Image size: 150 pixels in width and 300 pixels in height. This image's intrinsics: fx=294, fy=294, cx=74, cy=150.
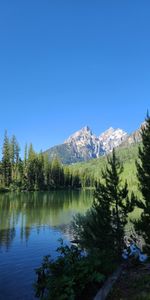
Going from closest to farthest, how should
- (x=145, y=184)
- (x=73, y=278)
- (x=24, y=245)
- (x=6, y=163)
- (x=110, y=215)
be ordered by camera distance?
(x=73, y=278)
(x=145, y=184)
(x=110, y=215)
(x=24, y=245)
(x=6, y=163)

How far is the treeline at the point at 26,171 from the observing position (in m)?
129

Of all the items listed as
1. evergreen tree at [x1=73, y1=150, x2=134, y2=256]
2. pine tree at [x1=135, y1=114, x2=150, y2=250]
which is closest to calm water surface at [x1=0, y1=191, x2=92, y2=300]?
evergreen tree at [x1=73, y1=150, x2=134, y2=256]

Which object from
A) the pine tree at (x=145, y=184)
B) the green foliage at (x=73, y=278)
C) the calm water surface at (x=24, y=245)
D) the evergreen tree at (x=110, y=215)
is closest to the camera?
the green foliage at (x=73, y=278)

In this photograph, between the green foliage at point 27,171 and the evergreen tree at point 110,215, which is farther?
the green foliage at point 27,171

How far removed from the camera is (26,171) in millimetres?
140500

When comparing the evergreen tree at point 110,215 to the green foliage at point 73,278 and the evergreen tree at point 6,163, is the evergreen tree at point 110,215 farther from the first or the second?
the evergreen tree at point 6,163

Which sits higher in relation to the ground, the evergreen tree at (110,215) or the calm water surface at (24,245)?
the evergreen tree at (110,215)

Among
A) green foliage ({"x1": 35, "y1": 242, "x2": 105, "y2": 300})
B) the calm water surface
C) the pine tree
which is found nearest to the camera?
green foliage ({"x1": 35, "y1": 242, "x2": 105, "y2": 300})

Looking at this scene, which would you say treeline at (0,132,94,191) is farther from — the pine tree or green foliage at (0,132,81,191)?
the pine tree

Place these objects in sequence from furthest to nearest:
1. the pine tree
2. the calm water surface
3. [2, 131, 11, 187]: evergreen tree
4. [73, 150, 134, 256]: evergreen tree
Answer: [2, 131, 11, 187]: evergreen tree
[73, 150, 134, 256]: evergreen tree
the pine tree
the calm water surface

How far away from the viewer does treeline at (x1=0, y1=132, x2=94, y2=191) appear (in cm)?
12862

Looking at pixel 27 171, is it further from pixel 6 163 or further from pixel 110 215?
pixel 110 215

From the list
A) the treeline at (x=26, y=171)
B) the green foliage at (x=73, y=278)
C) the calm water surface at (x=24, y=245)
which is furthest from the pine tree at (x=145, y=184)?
the treeline at (x=26, y=171)

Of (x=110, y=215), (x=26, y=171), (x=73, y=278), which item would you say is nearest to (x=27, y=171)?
(x=26, y=171)
